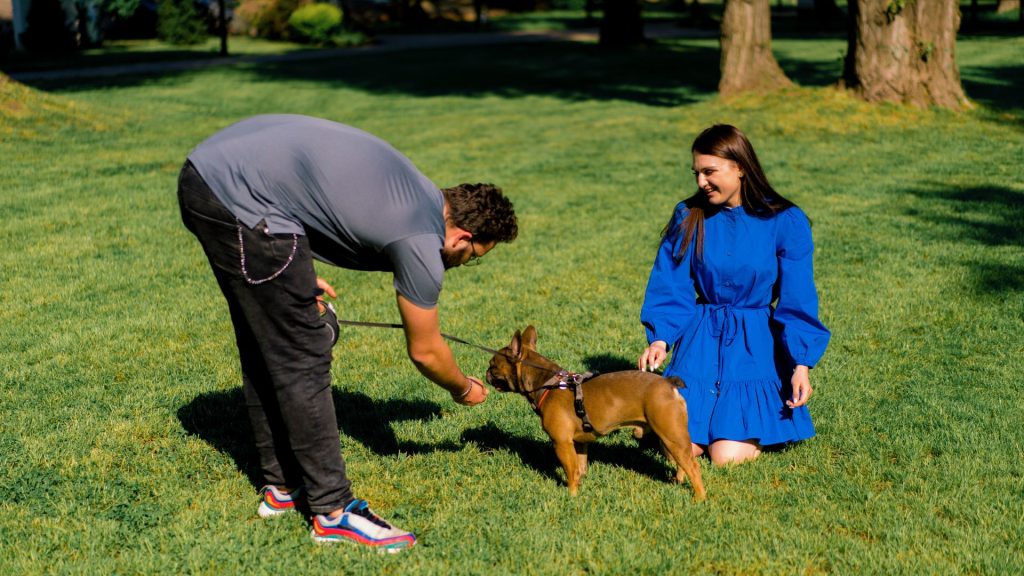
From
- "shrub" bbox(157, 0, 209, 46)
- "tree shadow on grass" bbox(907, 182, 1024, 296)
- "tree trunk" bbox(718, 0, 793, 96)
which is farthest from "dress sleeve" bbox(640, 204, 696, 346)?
"shrub" bbox(157, 0, 209, 46)

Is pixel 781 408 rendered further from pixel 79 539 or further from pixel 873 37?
pixel 873 37

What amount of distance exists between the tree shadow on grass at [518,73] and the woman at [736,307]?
14803mm

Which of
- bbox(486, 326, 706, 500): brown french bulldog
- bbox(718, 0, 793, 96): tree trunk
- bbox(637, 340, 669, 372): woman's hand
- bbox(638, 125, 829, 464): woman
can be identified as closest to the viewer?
bbox(486, 326, 706, 500): brown french bulldog

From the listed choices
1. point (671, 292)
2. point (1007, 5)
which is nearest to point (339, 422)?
point (671, 292)

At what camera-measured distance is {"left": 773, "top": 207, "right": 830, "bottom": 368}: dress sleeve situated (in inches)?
195

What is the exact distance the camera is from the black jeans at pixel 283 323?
3623mm

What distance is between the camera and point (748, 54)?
17.5 meters

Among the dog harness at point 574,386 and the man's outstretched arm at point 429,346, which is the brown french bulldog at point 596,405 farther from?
the man's outstretched arm at point 429,346

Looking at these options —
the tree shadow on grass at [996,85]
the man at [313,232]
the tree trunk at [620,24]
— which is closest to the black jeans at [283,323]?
the man at [313,232]

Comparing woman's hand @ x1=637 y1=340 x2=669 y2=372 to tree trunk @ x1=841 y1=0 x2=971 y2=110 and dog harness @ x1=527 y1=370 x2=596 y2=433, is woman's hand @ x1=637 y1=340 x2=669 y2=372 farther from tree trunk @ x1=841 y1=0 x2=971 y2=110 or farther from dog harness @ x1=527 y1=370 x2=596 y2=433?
tree trunk @ x1=841 y1=0 x2=971 y2=110

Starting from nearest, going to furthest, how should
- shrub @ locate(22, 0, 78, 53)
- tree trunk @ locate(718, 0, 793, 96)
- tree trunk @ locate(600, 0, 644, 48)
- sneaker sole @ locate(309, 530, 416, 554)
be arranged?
1. sneaker sole @ locate(309, 530, 416, 554)
2. tree trunk @ locate(718, 0, 793, 96)
3. shrub @ locate(22, 0, 78, 53)
4. tree trunk @ locate(600, 0, 644, 48)

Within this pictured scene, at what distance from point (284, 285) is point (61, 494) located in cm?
178

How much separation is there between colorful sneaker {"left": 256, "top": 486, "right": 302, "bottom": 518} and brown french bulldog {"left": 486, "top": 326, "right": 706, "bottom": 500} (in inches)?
42.2

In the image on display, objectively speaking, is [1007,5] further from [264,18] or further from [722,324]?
[722,324]
